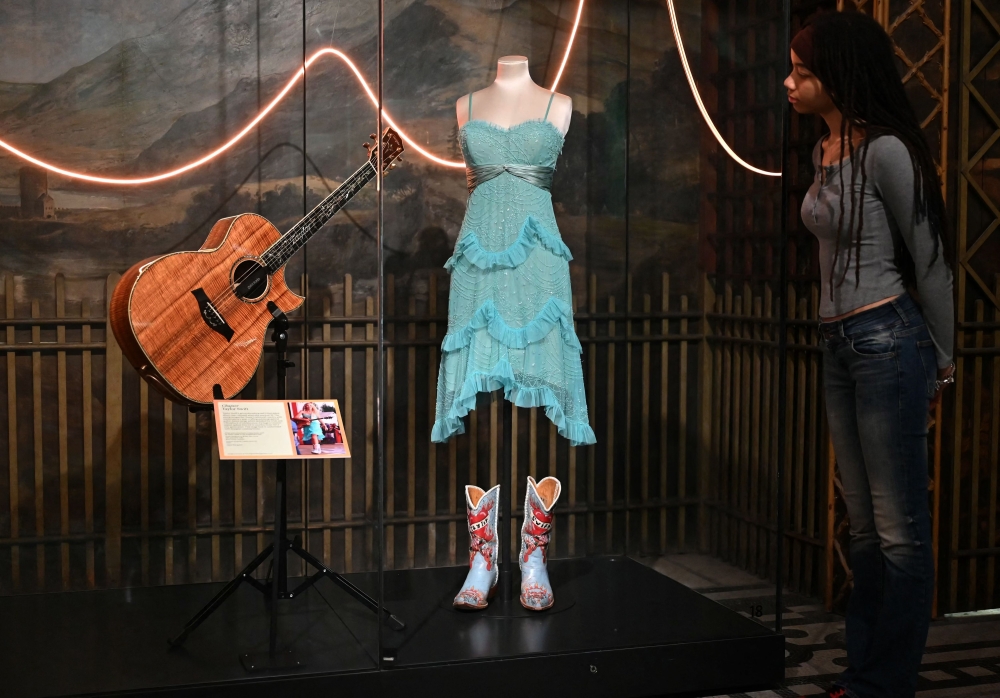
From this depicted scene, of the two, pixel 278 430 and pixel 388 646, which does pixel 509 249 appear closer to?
pixel 278 430

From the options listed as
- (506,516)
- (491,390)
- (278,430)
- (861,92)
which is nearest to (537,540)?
(506,516)

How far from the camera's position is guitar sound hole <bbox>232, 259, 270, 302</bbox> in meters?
2.63

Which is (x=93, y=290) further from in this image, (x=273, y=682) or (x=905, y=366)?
(x=905, y=366)

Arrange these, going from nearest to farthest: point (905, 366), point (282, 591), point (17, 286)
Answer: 1. point (905, 366)
2. point (282, 591)
3. point (17, 286)

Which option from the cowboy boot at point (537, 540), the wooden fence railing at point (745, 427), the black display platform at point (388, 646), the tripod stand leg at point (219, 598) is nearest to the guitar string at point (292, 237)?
the tripod stand leg at point (219, 598)

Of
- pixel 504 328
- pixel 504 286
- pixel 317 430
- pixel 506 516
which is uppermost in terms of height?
pixel 504 286

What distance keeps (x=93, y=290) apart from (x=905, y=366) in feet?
6.72

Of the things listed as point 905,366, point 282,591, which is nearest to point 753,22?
point 905,366

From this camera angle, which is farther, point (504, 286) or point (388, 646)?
point (504, 286)

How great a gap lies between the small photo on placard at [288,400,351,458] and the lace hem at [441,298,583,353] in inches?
17.4

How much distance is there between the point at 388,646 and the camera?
2471 millimetres

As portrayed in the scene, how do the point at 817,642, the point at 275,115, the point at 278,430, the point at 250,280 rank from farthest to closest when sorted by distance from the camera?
the point at 817,642, the point at 275,115, the point at 250,280, the point at 278,430

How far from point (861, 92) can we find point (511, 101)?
3.03 feet

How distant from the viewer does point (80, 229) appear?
9.12 feet
